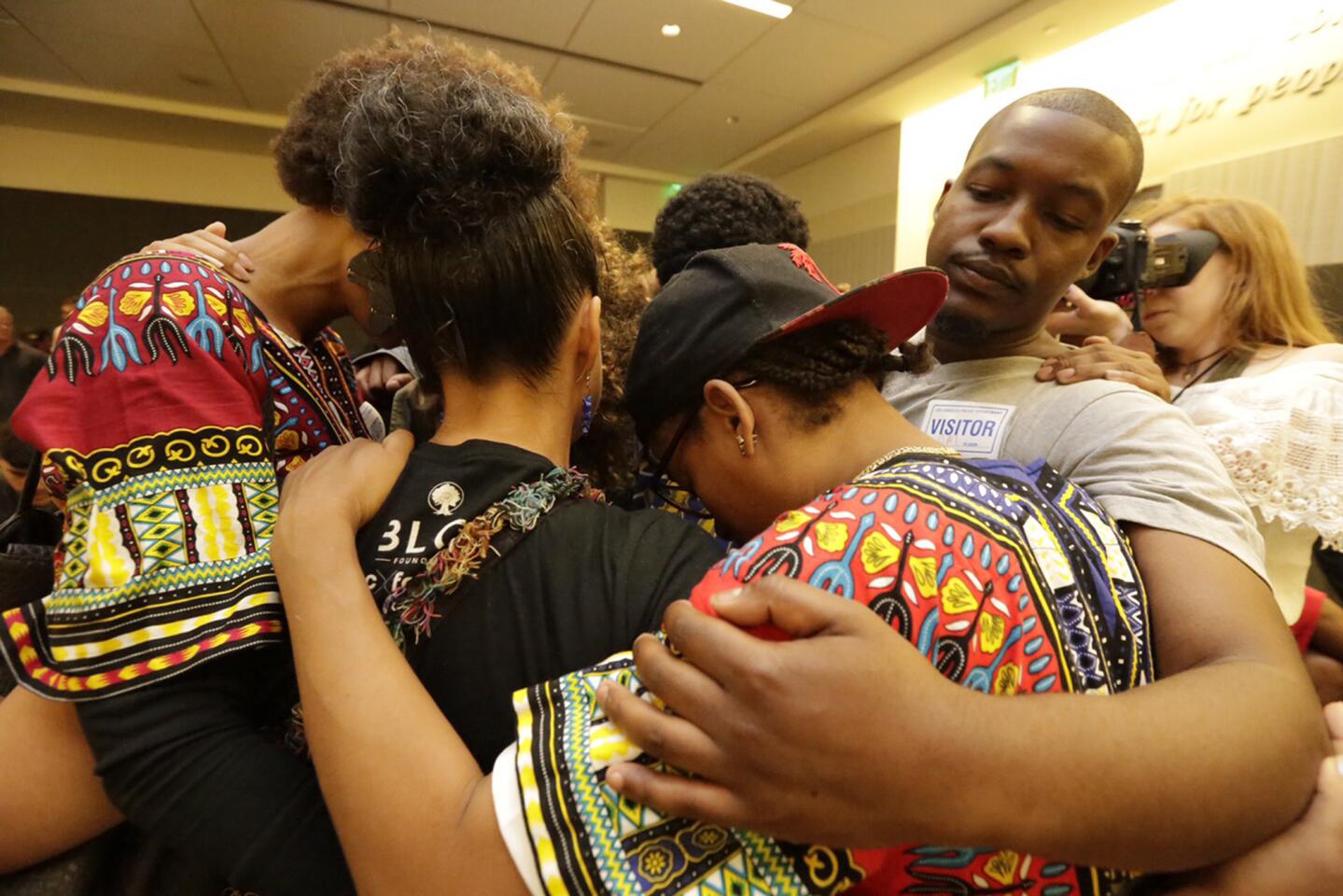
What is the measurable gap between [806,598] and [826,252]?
6464mm

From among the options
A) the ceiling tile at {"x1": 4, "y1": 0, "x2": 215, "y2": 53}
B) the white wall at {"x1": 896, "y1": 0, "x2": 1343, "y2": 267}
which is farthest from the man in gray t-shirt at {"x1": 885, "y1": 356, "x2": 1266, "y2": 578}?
the ceiling tile at {"x1": 4, "y1": 0, "x2": 215, "y2": 53}

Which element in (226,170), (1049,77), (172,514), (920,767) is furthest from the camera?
(226,170)

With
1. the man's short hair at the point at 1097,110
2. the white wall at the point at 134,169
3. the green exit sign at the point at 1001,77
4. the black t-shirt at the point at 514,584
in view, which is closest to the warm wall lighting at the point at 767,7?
the green exit sign at the point at 1001,77

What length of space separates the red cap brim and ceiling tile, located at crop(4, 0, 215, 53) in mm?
4626

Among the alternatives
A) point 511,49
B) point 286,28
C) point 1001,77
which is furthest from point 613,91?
point 1001,77

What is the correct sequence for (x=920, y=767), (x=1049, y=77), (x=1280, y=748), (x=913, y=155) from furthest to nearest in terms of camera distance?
(x=913, y=155) → (x=1049, y=77) → (x=1280, y=748) → (x=920, y=767)

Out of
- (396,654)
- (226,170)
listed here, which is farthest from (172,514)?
(226,170)

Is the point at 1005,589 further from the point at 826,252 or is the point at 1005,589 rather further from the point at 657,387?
the point at 826,252

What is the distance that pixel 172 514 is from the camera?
697 millimetres

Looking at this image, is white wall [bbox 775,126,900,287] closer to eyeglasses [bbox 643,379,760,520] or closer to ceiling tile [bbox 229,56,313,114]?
ceiling tile [bbox 229,56,313,114]

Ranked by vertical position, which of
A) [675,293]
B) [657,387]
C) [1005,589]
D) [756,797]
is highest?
[675,293]

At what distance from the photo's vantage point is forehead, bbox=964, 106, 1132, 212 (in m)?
1.05

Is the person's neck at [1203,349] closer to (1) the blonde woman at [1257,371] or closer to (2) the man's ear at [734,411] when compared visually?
(1) the blonde woman at [1257,371]

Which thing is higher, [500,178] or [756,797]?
[500,178]
